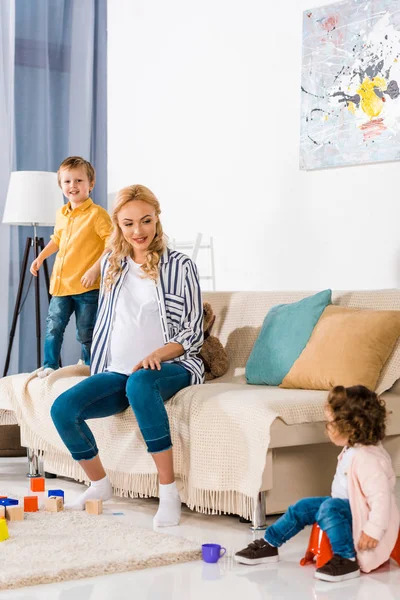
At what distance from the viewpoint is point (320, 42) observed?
395 cm

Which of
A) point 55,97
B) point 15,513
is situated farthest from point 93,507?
point 55,97

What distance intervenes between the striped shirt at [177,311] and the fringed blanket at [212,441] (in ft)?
0.43

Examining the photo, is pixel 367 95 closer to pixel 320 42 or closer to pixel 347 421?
pixel 320 42

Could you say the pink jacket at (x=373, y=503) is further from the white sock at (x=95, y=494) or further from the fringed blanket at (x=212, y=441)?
the white sock at (x=95, y=494)

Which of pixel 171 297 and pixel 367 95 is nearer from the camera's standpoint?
pixel 171 297

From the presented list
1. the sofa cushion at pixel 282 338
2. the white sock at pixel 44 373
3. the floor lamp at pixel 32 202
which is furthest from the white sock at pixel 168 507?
the floor lamp at pixel 32 202

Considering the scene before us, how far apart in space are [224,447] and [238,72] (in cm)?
223

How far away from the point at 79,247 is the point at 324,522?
1831 mm

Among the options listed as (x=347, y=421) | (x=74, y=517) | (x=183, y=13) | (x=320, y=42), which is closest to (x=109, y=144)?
(x=183, y=13)

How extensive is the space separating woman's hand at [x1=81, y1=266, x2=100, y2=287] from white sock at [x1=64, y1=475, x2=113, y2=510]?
0.84m

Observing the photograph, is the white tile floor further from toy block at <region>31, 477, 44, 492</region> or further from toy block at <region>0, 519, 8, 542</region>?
toy block at <region>31, 477, 44, 492</region>

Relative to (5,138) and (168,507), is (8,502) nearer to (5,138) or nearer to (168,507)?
(168,507)

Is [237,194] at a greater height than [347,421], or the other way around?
[237,194]

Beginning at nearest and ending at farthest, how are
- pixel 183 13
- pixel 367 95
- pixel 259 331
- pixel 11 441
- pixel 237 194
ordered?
pixel 259 331, pixel 367 95, pixel 11 441, pixel 237 194, pixel 183 13
